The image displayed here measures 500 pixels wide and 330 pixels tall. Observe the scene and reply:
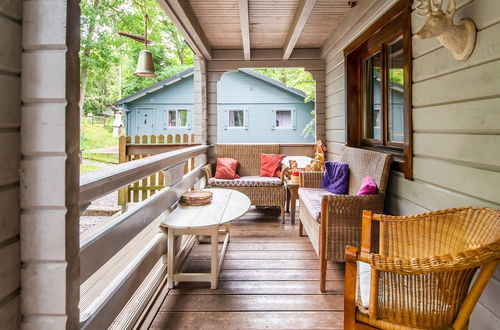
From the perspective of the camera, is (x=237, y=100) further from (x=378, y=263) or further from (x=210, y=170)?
(x=378, y=263)

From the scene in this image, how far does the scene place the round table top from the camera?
2.10 meters

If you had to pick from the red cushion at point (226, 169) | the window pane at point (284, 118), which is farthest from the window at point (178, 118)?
the red cushion at point (226, 169)

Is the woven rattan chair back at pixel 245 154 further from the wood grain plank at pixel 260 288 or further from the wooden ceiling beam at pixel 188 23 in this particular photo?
the wood grain plank at pixel 260 288

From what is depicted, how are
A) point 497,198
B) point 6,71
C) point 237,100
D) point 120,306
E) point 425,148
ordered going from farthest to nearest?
point 237,100
point 425,148
point 120,306
point 497,198
point 6,71

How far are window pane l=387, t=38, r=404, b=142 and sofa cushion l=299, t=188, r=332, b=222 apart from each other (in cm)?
87

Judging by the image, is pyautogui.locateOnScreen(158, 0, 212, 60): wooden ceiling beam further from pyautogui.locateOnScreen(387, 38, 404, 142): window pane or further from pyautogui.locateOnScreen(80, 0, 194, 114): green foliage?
pyautogui.locateOnScreen(80, 0, 194, 114): green foliage

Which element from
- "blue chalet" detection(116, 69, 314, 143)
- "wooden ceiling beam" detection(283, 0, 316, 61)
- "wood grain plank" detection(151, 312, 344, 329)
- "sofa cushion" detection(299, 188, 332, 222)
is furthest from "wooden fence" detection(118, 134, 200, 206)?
"blue chalet" detection(116, 69, 314, 143)

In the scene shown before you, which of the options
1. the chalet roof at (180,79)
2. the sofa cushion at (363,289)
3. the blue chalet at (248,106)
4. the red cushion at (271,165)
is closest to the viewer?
the sofa cushion at (363,289)

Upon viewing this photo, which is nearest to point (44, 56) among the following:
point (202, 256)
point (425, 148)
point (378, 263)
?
point (378, 263)

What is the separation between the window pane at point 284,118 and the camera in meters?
11.2

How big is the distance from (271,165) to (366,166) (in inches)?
77.9

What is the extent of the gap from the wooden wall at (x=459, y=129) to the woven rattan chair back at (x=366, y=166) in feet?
0.43

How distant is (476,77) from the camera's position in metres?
1.51

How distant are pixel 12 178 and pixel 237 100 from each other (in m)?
10.5
